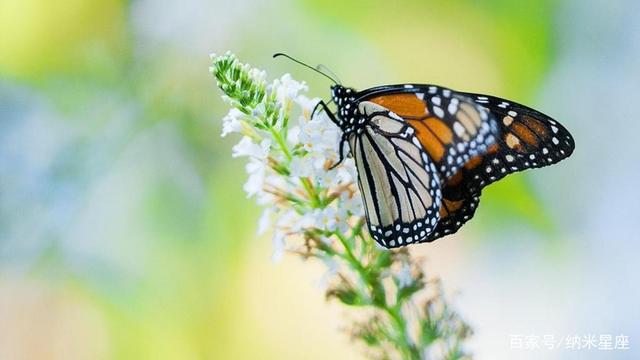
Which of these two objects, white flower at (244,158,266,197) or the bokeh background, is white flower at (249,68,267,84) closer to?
white flower at (244,158,266,197)

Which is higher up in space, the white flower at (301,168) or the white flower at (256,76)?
the white flower at (256,76)

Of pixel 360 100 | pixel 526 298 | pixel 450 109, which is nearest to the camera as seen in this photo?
pixel 450 109

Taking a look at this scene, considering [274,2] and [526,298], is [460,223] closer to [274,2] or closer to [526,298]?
[526,298]

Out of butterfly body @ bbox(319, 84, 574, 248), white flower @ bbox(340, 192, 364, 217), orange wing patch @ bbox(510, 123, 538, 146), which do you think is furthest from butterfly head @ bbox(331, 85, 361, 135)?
orange wing patch @ bbox(510, 123, 538, 146)

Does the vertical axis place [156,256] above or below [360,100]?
below

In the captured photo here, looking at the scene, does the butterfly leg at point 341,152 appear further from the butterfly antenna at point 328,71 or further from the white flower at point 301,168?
the butterfly antenna at point 328,71

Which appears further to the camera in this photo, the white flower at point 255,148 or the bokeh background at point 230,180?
the bokeh background at point 230,180

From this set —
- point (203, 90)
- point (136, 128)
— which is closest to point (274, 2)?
point (203, 90)

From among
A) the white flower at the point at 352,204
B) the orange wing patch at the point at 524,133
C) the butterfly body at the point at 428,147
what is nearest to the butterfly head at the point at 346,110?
the butterfly body at the point at 428,147

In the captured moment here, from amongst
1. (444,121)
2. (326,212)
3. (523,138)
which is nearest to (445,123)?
(444,121)
